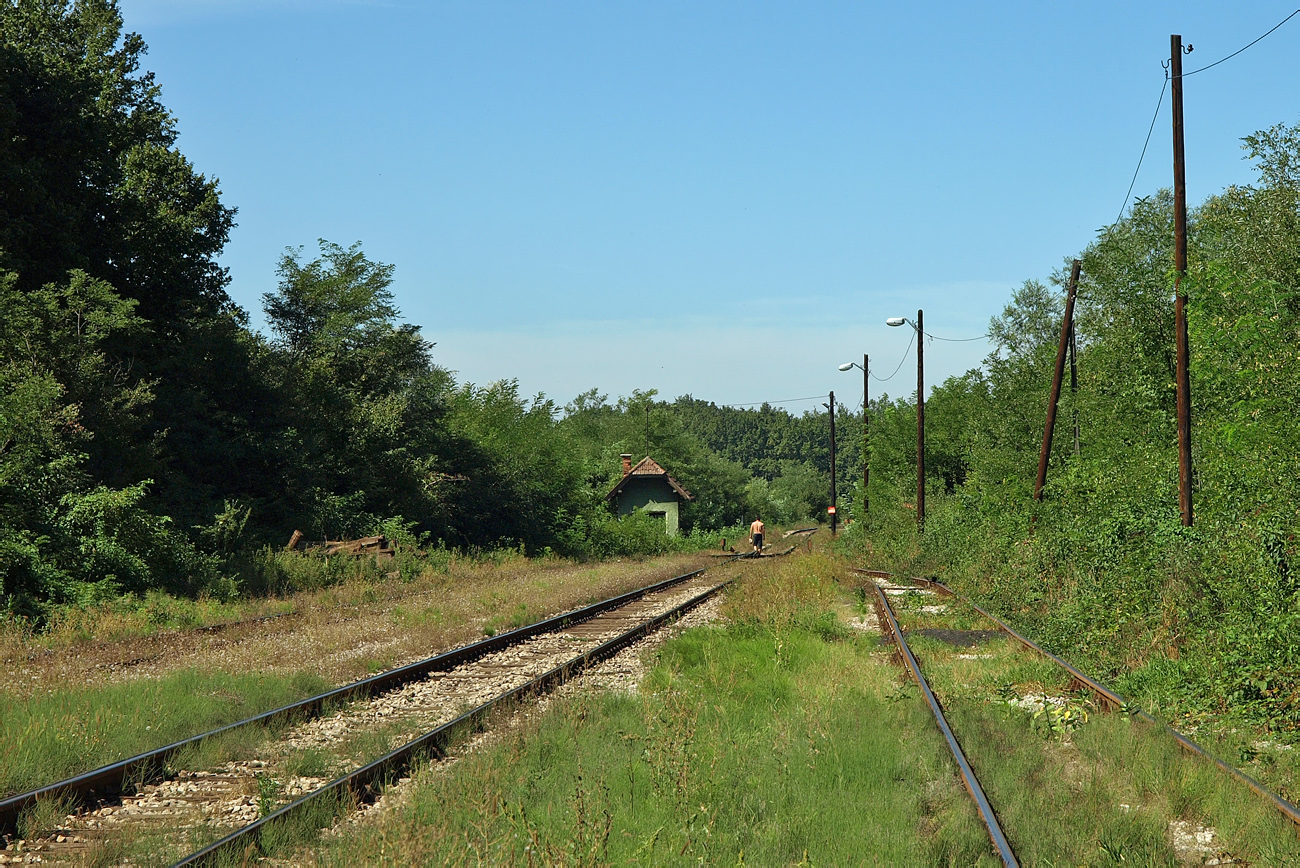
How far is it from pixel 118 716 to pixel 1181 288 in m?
15.5

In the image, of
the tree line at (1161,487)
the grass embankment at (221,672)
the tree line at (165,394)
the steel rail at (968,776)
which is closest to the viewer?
the steel rail at (968,776)

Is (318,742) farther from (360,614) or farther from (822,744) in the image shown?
(360,614)

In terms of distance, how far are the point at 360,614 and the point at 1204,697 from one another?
46.1ft

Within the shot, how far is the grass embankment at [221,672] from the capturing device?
Result: 789 cm

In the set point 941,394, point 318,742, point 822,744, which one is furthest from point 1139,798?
point 941,394

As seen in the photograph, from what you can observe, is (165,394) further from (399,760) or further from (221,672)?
(399,760)

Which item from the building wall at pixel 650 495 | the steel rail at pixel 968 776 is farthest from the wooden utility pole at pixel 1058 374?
the building wall at pixel 650 495

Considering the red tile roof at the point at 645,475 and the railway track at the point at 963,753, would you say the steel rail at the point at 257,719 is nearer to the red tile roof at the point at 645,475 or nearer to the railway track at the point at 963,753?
the railway track at the point at 963,753

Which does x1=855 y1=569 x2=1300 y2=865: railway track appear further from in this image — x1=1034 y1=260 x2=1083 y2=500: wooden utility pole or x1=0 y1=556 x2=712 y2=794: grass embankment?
x1=1034 y1=260 x2=1083 y2=500: wooden utility pole

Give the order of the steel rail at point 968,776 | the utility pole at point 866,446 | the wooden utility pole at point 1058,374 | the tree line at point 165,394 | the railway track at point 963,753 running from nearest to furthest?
the steel rail at point 968,776 < the railway track at point 963,753 < the tree line at point 165,394 < the wooden utility pole at point 1058,374 < the utility pole at point 866,446

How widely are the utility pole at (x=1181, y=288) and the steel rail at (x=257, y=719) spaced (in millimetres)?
10668

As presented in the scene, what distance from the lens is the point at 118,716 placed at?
28.7 feet

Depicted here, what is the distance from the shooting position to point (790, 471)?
122125 millimetres

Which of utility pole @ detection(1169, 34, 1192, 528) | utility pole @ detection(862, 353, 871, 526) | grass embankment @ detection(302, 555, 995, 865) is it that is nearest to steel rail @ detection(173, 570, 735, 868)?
grass embankment @ detection(302, 555, 995, 865)
